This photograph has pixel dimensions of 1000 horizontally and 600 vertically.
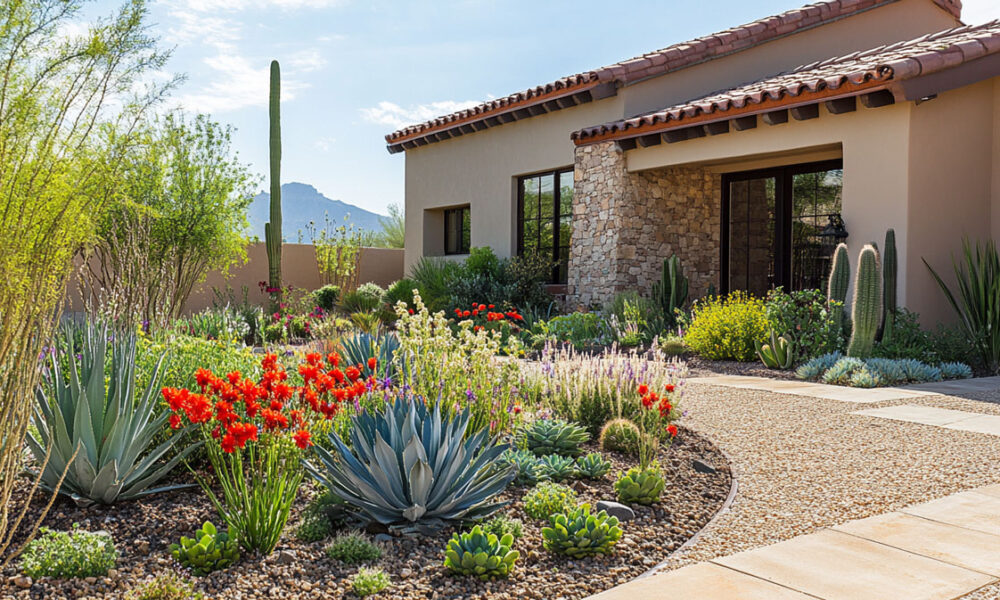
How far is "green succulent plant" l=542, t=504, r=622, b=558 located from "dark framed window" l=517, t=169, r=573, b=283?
1105cm

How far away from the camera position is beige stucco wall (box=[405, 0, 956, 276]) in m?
13.6

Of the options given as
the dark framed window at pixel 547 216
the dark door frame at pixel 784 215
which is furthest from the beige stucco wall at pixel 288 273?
the dark door frame at pixel 784 215

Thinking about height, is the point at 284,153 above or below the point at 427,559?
above

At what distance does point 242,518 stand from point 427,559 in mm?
765

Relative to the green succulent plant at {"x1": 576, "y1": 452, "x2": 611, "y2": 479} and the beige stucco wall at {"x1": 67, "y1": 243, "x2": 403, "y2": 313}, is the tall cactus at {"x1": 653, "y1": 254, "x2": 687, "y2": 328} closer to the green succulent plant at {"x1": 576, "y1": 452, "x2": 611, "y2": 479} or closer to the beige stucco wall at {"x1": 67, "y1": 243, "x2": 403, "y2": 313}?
the green succulent plant at {"x1": 576, "y1": 452, "x2": 611, "y2": 479}

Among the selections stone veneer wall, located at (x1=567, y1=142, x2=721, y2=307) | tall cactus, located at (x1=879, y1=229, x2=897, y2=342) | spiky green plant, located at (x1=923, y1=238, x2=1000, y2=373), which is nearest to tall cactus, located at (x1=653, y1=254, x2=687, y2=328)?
stone veneer wall, located at (x1=567, y1=142, x2=721, y2=307)

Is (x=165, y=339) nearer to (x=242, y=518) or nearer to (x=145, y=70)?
(x=145, y=70)

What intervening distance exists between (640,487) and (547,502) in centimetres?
A: 53

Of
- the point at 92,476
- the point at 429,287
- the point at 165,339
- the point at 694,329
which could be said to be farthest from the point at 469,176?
the point at 92,476

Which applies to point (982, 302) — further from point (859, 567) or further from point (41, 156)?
point (41, 156)

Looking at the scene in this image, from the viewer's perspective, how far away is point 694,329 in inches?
418

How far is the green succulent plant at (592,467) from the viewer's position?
4.39m

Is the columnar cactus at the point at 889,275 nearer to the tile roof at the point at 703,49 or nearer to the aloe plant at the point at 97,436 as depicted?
the tile roof at the point at 703,49

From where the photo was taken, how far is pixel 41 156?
337 centimetres
